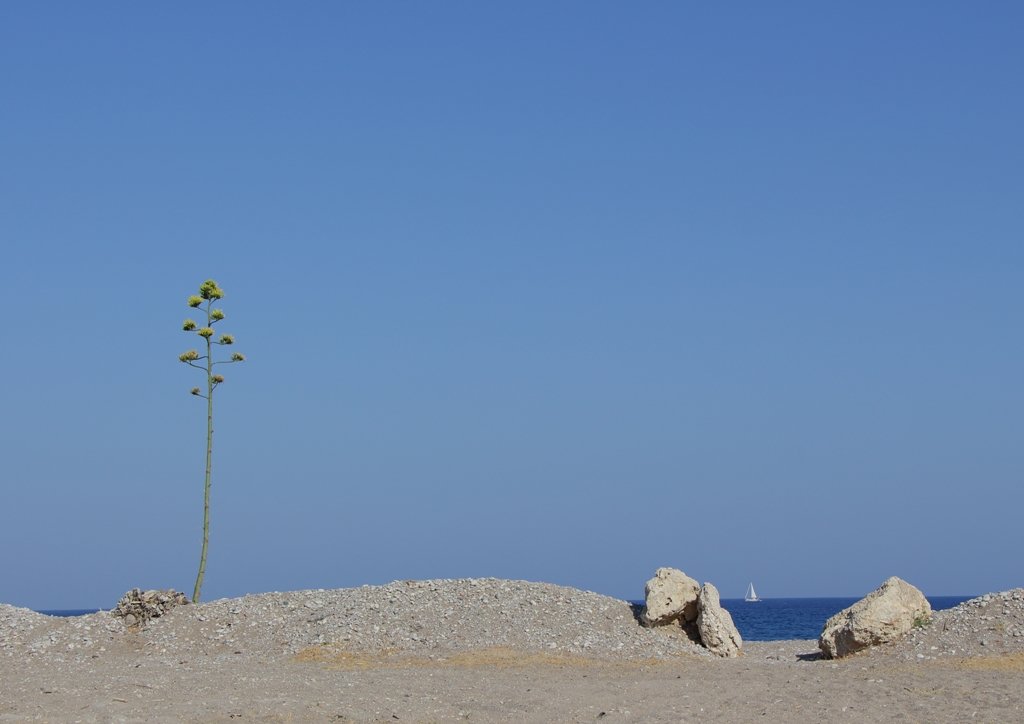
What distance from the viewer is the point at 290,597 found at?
2864 cm

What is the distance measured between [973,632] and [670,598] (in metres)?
7.04

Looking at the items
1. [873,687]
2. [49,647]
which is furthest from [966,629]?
[49,647]

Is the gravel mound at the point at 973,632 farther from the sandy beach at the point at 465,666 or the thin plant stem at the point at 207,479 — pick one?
the thin plant stem at the point at 207,479

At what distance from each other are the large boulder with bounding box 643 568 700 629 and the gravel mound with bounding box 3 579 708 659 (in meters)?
0.47

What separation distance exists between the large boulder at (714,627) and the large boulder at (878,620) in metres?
2.29

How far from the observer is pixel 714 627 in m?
26.7

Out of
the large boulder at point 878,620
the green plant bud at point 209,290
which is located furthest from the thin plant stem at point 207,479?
the large boulder at point 878,620

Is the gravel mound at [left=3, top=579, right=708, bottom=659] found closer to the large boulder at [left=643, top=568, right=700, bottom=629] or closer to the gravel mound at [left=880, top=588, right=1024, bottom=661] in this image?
the large boulder at [left=643, top=568, right=700, bottom=629]

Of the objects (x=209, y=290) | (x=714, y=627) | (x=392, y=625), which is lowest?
(x=714, y=627)

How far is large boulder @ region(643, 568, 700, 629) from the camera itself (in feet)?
88.1

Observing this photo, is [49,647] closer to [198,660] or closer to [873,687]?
[198,660]

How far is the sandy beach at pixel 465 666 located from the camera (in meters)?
17.9

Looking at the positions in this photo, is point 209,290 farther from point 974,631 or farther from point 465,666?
point 974,631

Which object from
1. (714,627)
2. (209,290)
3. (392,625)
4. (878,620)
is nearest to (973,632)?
(878,620)
